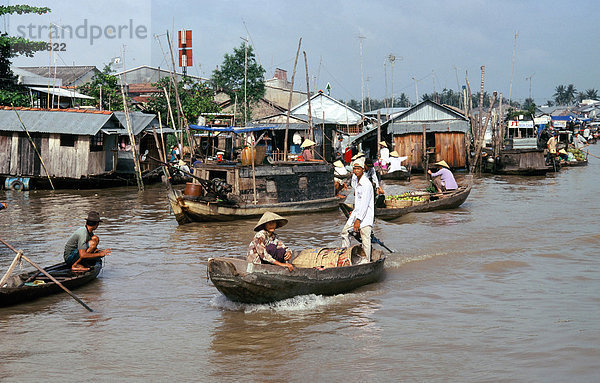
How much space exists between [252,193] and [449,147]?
16.1 meters

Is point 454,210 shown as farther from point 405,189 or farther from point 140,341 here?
point 140,341

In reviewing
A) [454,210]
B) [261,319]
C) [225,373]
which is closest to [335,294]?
Result: [261,319]

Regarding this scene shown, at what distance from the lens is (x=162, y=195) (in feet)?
67.0

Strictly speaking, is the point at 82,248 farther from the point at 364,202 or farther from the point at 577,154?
the point at 577,154

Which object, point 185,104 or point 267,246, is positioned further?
point 185,104

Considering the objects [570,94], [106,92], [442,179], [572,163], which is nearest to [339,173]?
[442,179]

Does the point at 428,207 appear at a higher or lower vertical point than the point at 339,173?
lower

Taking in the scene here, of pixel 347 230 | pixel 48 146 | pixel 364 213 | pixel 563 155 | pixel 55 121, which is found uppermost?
pixel 55 121

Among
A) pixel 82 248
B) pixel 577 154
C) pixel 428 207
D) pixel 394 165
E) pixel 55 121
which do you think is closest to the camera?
pixel 82 248

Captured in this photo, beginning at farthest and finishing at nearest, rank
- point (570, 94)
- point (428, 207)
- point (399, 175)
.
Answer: point (570, 94) → point (399, 175) → point (428, 207)

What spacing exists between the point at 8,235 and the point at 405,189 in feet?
46.0

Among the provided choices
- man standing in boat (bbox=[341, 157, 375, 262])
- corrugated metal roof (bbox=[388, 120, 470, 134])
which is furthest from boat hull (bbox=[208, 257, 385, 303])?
corrugated metal roof (bbox=[388, 120, 470, 134])

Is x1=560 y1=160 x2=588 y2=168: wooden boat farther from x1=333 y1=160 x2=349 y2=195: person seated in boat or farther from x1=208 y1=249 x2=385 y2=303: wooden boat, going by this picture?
x1=208 y1=249 x2=385 y2=303: wooden boat

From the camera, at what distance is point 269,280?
687 centimetres
